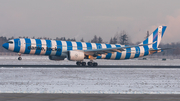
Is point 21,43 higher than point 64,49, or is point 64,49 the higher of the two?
point 21,43

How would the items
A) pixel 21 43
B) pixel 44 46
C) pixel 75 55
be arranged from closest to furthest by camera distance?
pixel 21 43
pixel 75 55
pixel 44 46

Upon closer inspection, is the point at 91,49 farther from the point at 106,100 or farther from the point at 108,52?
the point at 106,100

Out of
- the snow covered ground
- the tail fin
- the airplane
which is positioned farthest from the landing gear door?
the tail fin

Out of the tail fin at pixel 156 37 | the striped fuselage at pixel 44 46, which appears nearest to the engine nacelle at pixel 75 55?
the striped fuselage at pixel 44 46

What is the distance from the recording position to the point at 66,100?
11164 mm

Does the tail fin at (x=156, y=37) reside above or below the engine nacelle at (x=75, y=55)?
above

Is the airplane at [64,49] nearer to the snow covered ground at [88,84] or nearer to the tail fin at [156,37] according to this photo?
the tail fin at [156,37]

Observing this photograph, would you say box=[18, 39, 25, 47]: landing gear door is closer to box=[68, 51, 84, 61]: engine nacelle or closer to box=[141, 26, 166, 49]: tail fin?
box=[68, 51, 84, 61]: engine nacelle

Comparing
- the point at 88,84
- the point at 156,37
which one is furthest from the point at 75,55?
the point at 88,84

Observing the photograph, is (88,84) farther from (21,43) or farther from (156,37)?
(156,37)

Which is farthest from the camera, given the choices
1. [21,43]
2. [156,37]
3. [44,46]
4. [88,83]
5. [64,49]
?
[156,37]

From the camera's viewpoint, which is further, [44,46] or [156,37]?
[156,37]

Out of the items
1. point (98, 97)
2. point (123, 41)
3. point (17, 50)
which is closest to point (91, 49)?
point (17, 50)

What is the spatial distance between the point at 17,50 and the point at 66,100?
91.1 ft
